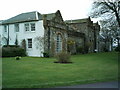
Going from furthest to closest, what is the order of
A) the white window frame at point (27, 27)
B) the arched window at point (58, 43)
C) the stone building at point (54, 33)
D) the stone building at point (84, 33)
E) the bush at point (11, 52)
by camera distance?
the stone building at point (84, 33) < the arched window at point (58, 43) < the white window frame at point (27, 27) < the stone building at point (54, 33) < the bush at point (11, 52)

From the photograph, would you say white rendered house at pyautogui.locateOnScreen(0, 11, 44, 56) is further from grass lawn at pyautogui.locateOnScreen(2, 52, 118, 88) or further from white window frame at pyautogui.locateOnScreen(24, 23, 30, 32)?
grass lawn at pyautogui.locateOnScreen(2, 52, 118, 88)

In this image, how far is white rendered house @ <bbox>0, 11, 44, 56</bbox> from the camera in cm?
2961

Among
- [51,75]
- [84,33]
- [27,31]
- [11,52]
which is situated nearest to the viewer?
[51,75]

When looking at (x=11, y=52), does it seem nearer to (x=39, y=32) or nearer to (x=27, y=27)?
(x=39, y=32)

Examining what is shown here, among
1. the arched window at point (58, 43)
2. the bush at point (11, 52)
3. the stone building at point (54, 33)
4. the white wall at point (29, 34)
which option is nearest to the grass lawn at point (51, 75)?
the bush at point (11, 52)

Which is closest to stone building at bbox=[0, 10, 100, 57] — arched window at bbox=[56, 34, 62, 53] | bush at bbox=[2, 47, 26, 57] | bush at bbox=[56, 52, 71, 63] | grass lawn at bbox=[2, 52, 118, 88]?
arched window at bbox=[56, 34, 62, 53]

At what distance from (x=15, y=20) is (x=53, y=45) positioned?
32.2ft

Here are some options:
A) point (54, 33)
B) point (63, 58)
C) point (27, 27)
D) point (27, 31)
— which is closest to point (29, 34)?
point (27, 31)

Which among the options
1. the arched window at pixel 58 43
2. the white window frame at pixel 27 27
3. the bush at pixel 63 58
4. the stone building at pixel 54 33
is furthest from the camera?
the arched window at pixel 58 43

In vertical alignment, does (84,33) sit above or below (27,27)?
above

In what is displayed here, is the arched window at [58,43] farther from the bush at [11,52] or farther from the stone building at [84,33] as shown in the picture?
the stone building at [84,33]

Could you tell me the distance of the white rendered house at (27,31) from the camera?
97.1 ft

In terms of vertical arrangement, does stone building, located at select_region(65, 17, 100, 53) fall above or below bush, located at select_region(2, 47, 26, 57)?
above

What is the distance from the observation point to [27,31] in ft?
102
